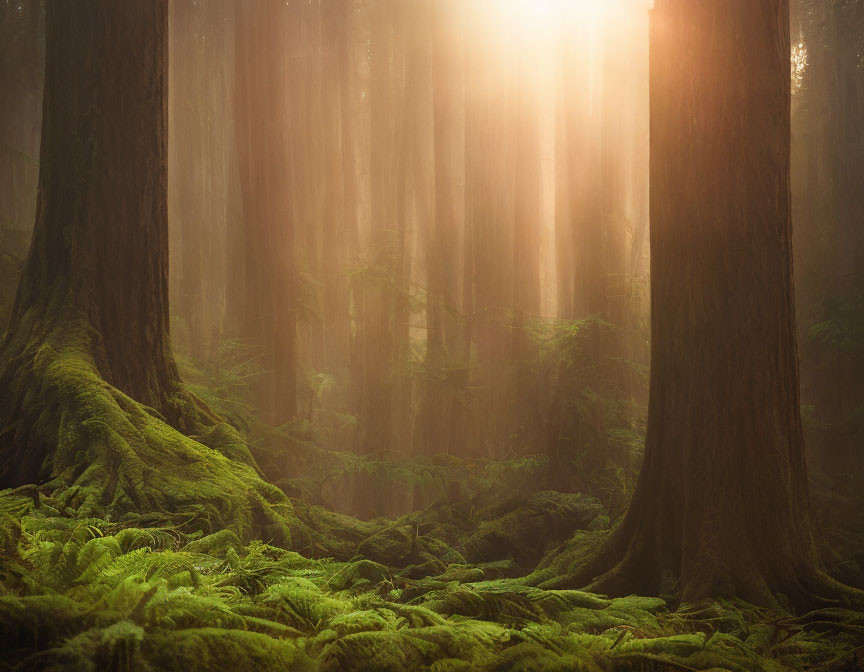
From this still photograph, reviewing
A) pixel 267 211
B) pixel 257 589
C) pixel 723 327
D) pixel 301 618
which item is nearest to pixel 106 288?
pixel 257 589

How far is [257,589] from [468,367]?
1080cm

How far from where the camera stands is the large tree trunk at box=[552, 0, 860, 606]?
5.11m

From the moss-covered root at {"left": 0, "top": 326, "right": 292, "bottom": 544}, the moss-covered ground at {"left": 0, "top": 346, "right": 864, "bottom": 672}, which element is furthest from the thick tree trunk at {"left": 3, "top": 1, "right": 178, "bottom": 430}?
the moss-covered ground at {"left": 0, "top": 346, "right": 864, "bottom": 672}

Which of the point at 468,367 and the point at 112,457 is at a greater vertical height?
the point at 468,367

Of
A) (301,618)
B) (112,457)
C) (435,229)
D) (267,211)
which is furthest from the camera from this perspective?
(435,229)

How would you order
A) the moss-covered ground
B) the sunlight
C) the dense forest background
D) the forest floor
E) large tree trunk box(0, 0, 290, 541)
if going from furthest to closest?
the sunlight, the dense forest background, large tree trunk box(0, 0, 290, 541), the moss-covered ground, the forest floor

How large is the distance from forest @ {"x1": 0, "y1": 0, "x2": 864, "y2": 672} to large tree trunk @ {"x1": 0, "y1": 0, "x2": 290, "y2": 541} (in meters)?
0.03

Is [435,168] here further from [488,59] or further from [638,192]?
[638,192]

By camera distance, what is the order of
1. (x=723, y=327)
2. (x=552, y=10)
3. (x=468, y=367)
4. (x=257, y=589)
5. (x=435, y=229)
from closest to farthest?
(x=257, y=589) → (x=723, y=327) → (x=468, y=367) → (x=552, y=10) → (x=435, y=229)

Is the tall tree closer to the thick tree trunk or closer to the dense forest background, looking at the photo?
the dense forest background

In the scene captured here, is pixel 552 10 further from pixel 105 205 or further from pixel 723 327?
pixel 723 327

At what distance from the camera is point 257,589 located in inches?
148

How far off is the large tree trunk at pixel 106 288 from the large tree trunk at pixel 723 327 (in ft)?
10.1

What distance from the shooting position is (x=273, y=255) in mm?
13086
